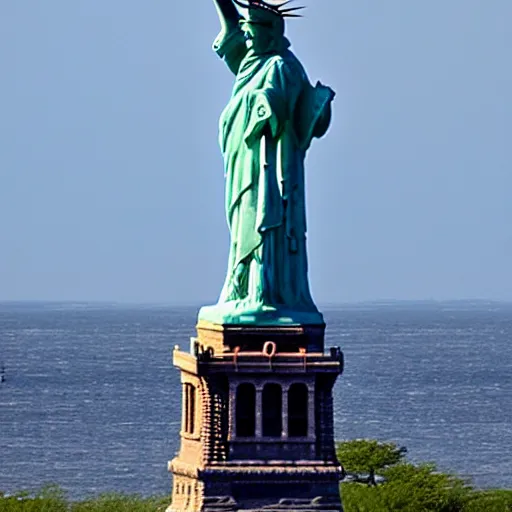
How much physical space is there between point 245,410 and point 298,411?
110 centimetres

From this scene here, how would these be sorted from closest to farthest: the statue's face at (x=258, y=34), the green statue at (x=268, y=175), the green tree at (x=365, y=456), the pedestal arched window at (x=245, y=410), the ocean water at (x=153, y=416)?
1. the pedestal arched window at (x=245, y=410)
2. the green statue at (x=268, y=175)
3. the statue's face at (x=258, y=34)
4. the green tree at (x=365, y=456)
5. the ocean water at (x=153, y=416)

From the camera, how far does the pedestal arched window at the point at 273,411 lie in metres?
51.6

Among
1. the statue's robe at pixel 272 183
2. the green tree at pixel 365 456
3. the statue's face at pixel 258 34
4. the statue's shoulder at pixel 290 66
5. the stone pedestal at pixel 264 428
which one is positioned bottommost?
the green tree at pixel 365 456

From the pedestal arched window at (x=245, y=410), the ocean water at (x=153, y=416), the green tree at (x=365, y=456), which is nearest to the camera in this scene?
the pedestal arched window at (x=245, y=410)

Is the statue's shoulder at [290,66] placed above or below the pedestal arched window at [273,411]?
above

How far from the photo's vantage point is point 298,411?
51.8m

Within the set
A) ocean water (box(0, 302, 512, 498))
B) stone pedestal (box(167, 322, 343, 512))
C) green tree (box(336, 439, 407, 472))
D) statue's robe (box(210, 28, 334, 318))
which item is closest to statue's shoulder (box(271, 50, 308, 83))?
statue's robe (box(210, 28, 334, 318))

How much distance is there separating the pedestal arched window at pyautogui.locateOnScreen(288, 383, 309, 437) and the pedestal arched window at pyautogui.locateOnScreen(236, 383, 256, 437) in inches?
29.6

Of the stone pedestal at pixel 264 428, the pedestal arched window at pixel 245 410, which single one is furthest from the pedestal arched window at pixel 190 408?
the pedestal arched window at pixel 245 410

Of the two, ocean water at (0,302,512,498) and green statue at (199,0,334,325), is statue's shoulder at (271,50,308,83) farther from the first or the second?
ocean water at (0,302,512,498)

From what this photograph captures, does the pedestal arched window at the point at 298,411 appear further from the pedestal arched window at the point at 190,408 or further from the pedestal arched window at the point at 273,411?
the pedestal arched window at the point at 190,408

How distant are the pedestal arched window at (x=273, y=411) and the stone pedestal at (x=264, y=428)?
0.02 metres

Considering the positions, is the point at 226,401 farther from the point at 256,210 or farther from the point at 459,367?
the point at 459,367

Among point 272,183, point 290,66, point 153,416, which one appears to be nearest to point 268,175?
point 272,183
